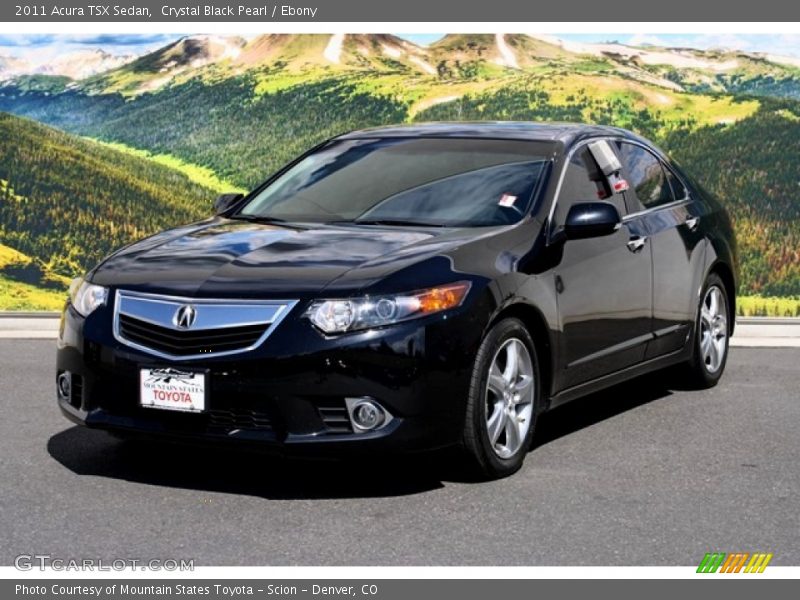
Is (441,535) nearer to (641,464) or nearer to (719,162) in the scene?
(641,464)

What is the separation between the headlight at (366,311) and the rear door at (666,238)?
2408 millimetres

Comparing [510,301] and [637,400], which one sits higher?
[510,301]

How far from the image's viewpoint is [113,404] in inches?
267

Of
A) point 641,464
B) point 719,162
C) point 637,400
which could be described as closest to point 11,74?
point 719,162

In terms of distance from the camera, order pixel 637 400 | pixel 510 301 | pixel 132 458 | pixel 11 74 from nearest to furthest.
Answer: pixel 510 301
pixel 132 458
pixel 637 400
pixel 11 74

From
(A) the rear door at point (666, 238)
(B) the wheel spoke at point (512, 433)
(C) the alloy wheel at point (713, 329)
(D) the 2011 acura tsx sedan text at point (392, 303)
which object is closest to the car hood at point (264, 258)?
(D) the 2011 acura tsx sedan text at point (392, 303)

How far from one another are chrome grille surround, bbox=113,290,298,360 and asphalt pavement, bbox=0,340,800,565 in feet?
2.07

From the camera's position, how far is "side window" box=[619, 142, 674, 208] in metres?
8.83

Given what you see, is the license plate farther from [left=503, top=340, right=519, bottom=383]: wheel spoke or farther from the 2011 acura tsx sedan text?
[left=503, top=340, right=519, bottom=383]: wheel spoke

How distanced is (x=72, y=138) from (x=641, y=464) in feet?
43.0

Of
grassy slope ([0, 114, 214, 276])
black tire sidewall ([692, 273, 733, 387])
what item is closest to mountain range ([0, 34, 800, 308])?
grassy slope ([0, 114, 214, 276])

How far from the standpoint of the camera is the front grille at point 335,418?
6457 millimetres

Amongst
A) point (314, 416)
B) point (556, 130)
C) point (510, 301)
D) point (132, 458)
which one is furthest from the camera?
point (556, 130)

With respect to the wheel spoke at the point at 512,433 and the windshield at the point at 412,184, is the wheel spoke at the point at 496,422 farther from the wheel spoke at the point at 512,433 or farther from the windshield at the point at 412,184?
the windshield at the point at 412,184
